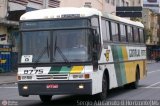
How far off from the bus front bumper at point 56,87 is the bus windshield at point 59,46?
66 cm

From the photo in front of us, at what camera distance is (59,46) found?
14.8m

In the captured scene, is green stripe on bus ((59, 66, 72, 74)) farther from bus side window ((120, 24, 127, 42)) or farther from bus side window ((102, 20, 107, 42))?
bus side window ((120, 24, 127, 42))

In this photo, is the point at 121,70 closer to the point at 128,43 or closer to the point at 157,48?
the point at 128,43

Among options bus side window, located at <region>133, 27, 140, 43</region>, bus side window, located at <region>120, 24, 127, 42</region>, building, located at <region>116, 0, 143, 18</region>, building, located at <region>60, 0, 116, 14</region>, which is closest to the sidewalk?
bus side window, located at <region>133, 27, 140, 43</region>

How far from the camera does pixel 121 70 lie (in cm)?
1902

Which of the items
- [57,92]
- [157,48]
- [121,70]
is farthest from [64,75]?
[157,48]

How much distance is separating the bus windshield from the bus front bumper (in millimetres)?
658

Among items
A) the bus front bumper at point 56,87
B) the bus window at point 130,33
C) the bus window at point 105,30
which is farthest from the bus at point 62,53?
the bus window at point 130,33

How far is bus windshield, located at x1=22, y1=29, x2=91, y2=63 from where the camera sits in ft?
48.0

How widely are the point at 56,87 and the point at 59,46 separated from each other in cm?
123

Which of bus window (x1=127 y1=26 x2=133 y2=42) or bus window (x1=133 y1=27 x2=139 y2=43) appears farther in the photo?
bus window (x1=133 y1=27 x2=139 y2=43)

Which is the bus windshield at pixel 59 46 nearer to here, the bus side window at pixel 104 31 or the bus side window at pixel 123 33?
the bus side window at pixel 104 31

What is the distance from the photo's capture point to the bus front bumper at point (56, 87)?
14.4m

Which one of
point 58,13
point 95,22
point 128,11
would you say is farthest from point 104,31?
point 128,11
